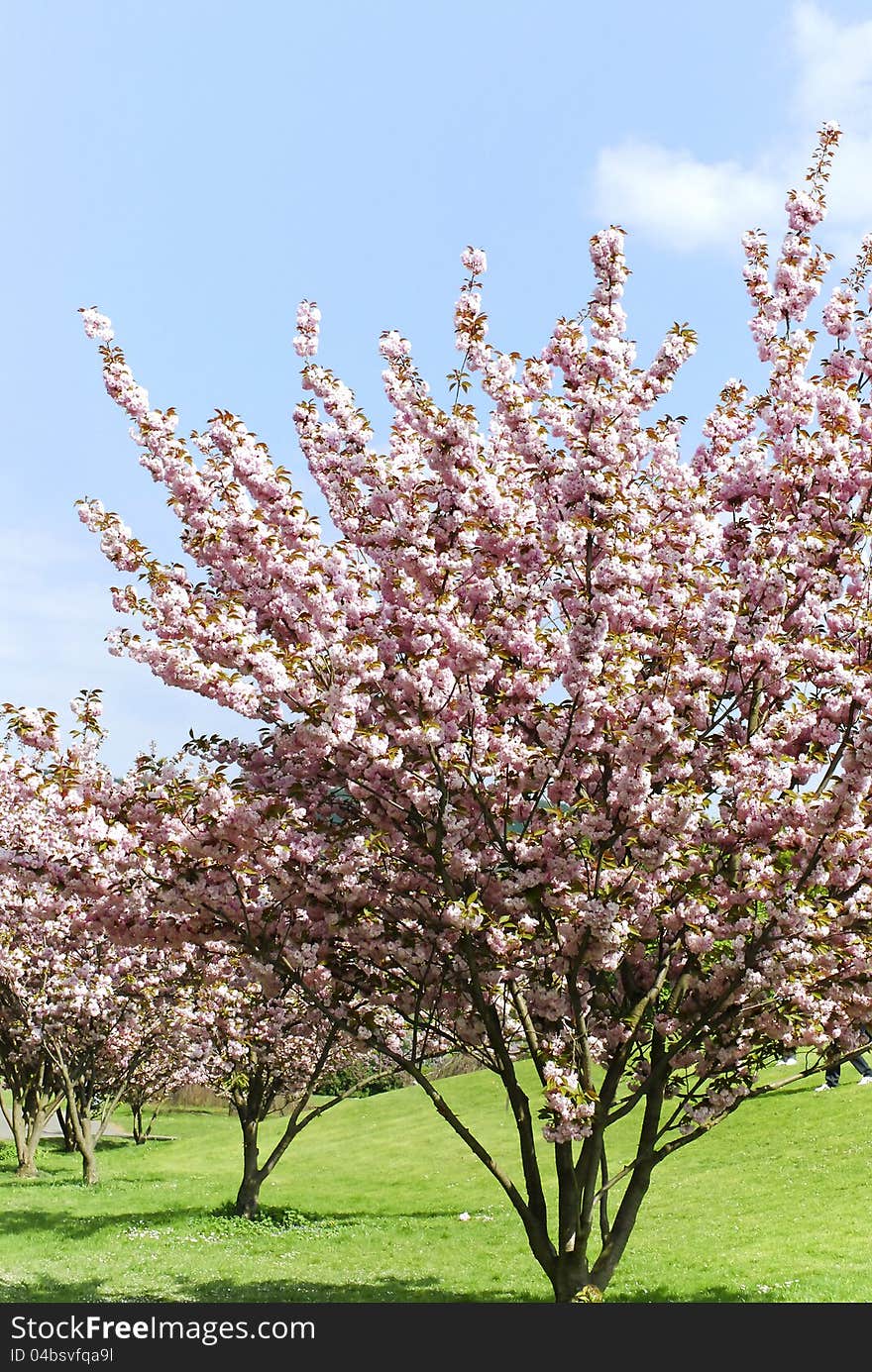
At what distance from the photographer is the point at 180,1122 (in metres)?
59.8

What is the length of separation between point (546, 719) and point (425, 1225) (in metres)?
19.7

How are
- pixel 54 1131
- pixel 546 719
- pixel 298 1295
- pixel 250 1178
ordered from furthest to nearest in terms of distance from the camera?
pixel 54 1131 < pixel 250 1178 < pixel 298 1295 < pixel 546 719

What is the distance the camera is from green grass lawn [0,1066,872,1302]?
16.9m

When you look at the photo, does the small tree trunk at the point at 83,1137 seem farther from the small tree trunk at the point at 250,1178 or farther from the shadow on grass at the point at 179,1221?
the small tree trunk at the point at 250,1178

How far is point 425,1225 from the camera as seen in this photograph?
1011 inches

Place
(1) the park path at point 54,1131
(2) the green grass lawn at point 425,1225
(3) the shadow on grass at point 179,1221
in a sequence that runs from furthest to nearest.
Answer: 1. (1) the park path at point 54,1131
2. (3) the shadow on grass at point 179,1221
3. (2) the green grass lawn at point 425,1225

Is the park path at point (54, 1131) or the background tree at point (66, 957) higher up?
the background tree at point (66, 957)

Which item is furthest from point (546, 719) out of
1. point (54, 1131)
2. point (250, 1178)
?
point (54, 1131)

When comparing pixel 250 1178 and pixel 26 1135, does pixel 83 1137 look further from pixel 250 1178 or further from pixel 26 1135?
pixel 250 1178

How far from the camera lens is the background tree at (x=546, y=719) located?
9.59 m

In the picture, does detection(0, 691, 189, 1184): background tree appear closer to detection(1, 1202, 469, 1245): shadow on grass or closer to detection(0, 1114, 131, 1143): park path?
detection(1, 1202, 469, 1245): shadow on grass

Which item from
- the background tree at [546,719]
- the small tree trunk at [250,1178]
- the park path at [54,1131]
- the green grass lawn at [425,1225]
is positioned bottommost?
the park path at [54,1131]

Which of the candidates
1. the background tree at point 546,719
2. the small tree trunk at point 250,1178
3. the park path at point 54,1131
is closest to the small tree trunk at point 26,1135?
the small tree trunk at point 250,1178

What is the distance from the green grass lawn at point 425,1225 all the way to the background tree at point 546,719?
7.07 m
